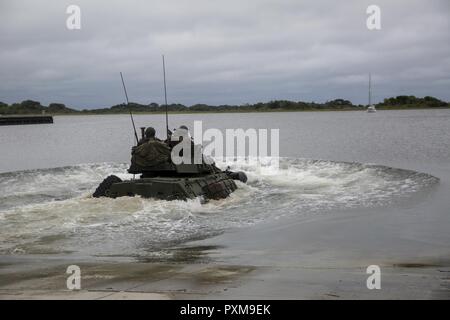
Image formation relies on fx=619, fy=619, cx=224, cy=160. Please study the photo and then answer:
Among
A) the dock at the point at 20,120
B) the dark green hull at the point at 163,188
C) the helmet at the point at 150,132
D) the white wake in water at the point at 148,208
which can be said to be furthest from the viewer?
the dock at the point at 20,120

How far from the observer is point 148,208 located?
16.3 metres

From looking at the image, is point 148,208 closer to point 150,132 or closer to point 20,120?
point 150,132

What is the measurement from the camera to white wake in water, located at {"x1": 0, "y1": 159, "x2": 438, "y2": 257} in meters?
13.1

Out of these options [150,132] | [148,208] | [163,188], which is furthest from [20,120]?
[148,208]

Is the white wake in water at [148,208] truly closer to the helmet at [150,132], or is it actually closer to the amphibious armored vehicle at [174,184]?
the amphibious armored vehicle at [174,184]

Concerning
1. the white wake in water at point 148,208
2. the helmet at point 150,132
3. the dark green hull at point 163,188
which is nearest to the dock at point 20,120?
the white wake in water at point 148,208

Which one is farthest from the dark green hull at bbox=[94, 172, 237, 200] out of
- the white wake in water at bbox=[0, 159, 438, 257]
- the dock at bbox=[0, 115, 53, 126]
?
the dock at bbox=[0, 115, 53, 126]

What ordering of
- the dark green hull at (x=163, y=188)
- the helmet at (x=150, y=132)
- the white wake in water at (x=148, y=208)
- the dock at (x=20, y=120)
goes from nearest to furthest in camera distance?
the white wake in water at (x=148, y=208)
the dark green hull at (x=163, y=188)
the helmet at (x=150, y=132)
the dock at (x=20, y=120)

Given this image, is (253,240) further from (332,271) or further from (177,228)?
(332,271)

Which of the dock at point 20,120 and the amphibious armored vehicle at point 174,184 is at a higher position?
the dock at point 20,120

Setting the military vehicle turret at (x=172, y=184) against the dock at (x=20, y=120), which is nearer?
the military vehicle turret at (x=172, y=184)

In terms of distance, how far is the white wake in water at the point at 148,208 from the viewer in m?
13.1

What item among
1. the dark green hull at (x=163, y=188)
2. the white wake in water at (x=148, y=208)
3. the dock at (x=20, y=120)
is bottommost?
the white wake in water at (x=148, y=208)

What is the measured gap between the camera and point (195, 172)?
62.0 feet
